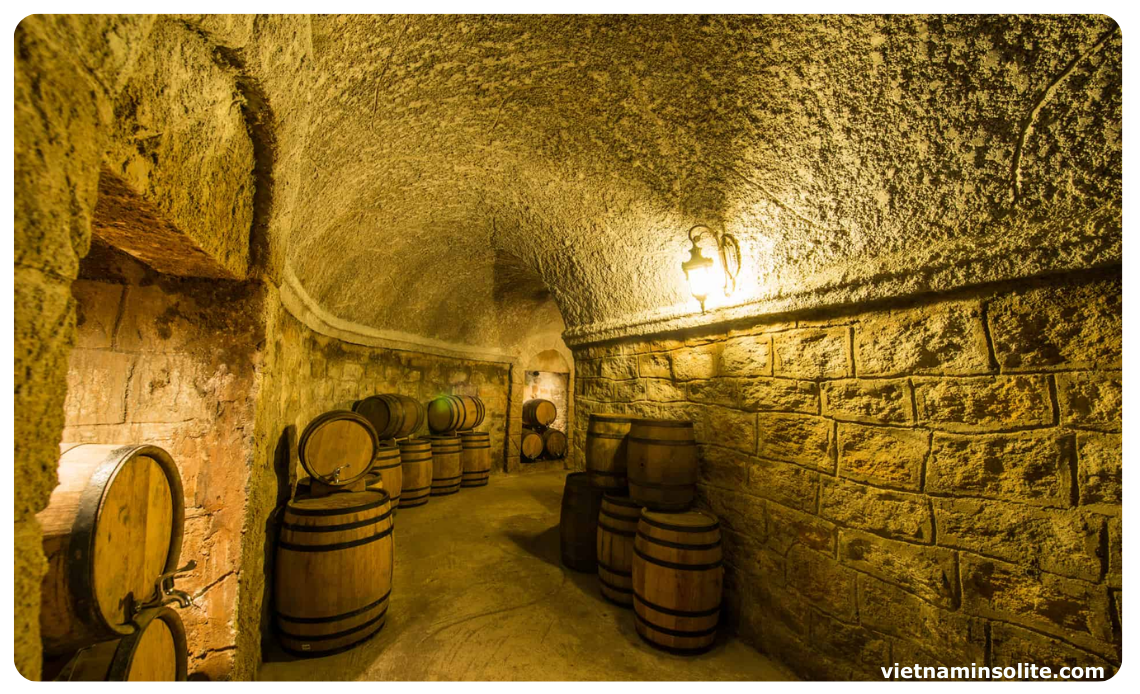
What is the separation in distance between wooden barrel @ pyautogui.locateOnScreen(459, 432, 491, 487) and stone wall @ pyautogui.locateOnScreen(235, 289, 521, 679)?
0.59 m

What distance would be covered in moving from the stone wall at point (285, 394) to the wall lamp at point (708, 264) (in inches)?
89.0

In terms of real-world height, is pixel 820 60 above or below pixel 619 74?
below

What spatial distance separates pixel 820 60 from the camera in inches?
67.8

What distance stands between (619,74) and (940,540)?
96.3 inches

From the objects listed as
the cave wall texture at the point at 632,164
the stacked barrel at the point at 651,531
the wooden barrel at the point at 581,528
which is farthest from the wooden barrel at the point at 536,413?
the cave wall texture at the point at 632,164

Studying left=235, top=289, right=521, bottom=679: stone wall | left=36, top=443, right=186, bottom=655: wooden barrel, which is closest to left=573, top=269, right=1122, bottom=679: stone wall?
left=235, top=289, right=521, bottom=679: stone wall

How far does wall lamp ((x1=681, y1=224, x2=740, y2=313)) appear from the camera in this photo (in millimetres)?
2602

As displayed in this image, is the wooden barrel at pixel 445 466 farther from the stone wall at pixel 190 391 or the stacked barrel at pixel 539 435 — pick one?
the stone wall at pixel 190 391

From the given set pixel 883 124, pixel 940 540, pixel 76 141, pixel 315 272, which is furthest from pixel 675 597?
pixel 315 272

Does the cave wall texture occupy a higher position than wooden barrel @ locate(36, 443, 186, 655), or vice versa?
the cave wall texture

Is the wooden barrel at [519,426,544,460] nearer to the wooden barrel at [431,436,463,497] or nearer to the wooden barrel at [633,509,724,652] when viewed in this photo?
the wooden barrel at [431,436,463,497]

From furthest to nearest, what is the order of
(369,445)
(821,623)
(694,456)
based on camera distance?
(369,445), (694,456), (821,623)

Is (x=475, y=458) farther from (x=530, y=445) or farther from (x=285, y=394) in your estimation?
(x=285, y=394)

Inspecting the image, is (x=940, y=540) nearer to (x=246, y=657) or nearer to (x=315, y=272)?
(x=246, y=657)
